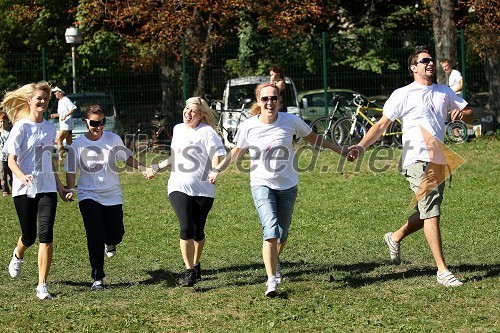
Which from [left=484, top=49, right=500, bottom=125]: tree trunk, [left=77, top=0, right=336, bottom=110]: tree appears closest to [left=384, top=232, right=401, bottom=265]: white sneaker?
[left=77, top=0, right=336, bottom=110]: tree

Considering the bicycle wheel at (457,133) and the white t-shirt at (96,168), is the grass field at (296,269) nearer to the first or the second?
the white t-shirt at (96,168)

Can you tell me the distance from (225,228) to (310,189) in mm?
3361

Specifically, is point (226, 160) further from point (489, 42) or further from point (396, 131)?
point (489, 42)

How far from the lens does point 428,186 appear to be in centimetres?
916

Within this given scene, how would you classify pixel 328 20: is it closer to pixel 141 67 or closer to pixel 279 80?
pixel 141 67

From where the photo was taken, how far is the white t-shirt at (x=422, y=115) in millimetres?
9188

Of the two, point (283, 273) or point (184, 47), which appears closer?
point (283, 273)

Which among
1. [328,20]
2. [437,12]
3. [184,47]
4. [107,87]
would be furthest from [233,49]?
[328,20]

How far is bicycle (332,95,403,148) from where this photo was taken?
20094 mm

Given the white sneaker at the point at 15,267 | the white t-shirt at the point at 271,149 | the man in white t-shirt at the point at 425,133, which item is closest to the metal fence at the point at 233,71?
the white sneaker at the point at 15,267

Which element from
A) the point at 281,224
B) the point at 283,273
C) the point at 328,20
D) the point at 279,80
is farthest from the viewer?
the point at 328,20

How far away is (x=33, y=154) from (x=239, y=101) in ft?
42.2

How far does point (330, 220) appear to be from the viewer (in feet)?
46.4

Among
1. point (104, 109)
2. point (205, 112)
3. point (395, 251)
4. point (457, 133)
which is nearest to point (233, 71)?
point (104, 109)
